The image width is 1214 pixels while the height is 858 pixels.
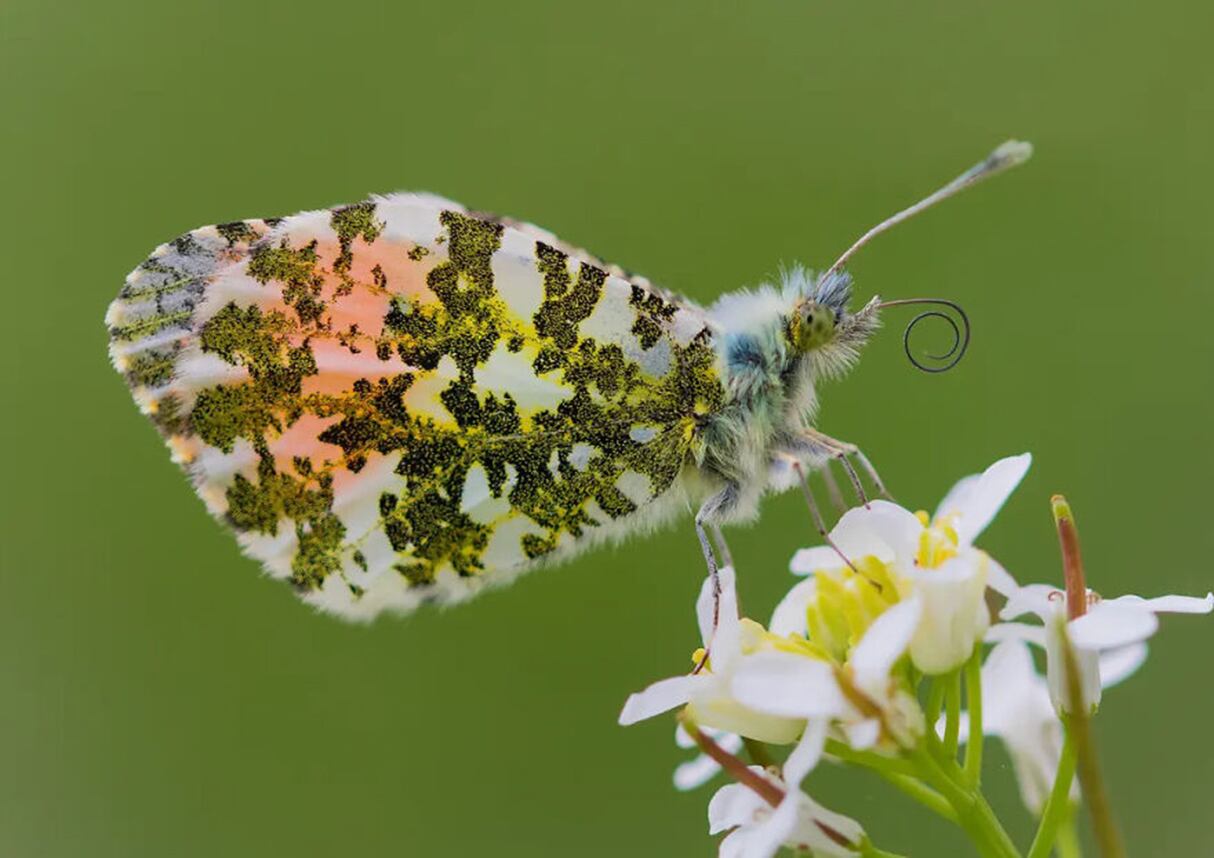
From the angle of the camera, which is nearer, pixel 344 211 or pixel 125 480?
pixel 344 211

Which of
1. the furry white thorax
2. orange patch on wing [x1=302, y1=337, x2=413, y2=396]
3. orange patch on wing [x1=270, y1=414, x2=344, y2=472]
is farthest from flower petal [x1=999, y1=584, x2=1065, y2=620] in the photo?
orange patch on wing [x1=270, y1=414, x2=344, y2=472]

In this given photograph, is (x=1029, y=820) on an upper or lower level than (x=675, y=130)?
lower

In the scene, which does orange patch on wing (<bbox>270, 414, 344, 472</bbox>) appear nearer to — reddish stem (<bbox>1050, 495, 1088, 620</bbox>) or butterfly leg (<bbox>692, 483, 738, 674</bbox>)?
butterfly leg (<bbox>692, 483, 738, 674</bbox>)

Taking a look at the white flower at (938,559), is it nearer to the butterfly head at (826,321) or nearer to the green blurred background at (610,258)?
the butterfly head at (826,321)

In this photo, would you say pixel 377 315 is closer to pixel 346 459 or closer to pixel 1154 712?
pixel 346 459

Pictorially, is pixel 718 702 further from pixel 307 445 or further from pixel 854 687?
pixel 307 445

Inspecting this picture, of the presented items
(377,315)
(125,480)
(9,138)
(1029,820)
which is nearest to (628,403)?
(377,315)

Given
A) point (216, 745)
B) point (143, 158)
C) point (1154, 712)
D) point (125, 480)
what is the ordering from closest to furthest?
1. point (1154, 712)
2. point (216, 745)
3. point (125, 480)
4. point (143, 158)
